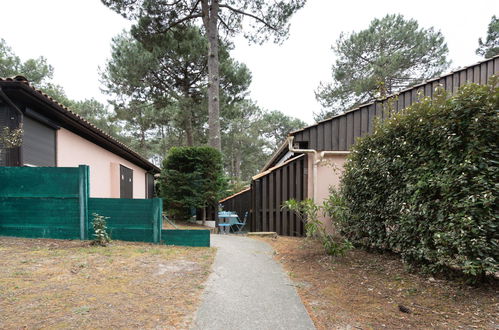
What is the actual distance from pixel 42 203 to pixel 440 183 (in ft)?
22.3

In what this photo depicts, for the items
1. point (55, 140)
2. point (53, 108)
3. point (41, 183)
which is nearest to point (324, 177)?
point (41, 183)

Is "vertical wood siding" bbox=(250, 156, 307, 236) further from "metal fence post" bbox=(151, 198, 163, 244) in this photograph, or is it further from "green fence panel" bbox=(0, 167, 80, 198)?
"green fence panel" bbox=(0, 167, 80, 198)

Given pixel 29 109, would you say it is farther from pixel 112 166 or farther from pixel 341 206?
pixel 341 206

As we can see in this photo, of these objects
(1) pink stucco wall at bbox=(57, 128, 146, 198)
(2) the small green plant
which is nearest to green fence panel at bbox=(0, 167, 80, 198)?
(2) the small green plant

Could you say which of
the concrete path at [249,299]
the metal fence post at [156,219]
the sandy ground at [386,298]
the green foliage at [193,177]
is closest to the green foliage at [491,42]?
the green foliage at [193,177]

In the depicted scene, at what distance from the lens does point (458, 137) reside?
285 centimetres

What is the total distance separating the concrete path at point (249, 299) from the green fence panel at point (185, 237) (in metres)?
0.87

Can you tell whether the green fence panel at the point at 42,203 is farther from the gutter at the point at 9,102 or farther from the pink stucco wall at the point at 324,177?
the pink stucco wall at the point at 324,177

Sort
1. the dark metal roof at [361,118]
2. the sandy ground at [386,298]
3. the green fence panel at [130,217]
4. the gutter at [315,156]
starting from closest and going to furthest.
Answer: the sandy ground at [386,298], the green fence panel at [130,217], the gutter at [315,156], the dark metal roof at [361,118]

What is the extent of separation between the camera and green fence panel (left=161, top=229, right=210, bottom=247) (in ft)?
16.9

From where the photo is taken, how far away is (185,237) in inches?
205

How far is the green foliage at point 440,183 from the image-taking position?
2.59 m

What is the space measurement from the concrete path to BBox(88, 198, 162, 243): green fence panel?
1.68 meters

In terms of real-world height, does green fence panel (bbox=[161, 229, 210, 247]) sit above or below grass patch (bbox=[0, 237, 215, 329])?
below
